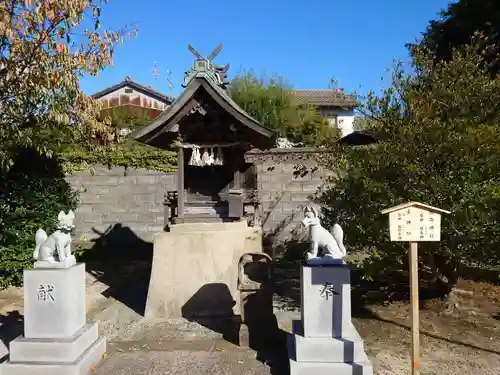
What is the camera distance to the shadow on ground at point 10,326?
6.04 metres

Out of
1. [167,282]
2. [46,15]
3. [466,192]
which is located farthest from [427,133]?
[46,15]

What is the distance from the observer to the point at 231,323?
6738mm

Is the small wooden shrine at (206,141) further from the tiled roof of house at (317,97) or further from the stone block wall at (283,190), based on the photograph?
the tiled roof of house at (317,97)

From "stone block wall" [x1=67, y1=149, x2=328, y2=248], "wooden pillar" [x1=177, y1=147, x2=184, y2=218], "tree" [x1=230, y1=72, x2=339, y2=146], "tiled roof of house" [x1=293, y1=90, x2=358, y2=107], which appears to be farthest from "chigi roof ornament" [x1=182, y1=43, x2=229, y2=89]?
"tiled roof of house" [x1=293, y1=90, x2=358, y2=107]

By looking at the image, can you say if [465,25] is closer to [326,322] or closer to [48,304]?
[326,322]

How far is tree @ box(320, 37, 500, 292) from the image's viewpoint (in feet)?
16.7

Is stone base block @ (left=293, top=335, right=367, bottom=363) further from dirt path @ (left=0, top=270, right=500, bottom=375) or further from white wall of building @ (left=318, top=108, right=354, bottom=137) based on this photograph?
white wall of building @ (left=318, top=108, right=354, bottom=137)

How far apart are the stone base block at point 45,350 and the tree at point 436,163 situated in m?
4.01

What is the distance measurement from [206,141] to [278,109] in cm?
1262

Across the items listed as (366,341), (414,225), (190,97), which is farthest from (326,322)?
(190,97)

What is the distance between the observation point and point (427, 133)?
5191mm

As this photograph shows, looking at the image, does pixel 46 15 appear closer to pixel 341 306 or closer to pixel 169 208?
pixel 169 208

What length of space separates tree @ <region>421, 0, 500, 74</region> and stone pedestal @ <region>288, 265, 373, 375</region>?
718 centimetres

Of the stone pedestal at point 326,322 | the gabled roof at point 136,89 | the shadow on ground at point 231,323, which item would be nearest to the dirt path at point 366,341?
the shadow on ground at point 231,323
